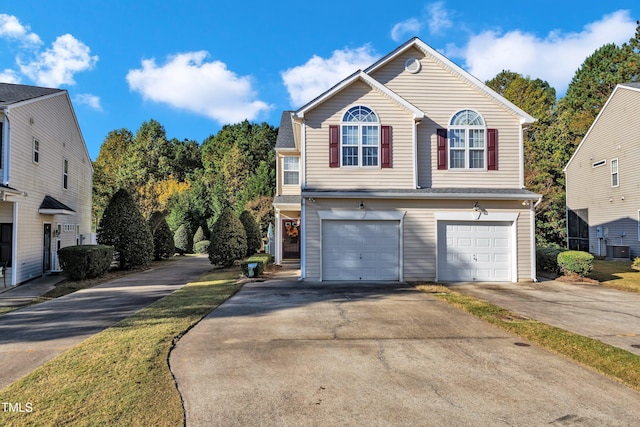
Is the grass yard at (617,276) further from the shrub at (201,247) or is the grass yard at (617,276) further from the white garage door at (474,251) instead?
the shrub at (201,247)

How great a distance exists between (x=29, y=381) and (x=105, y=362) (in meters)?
0.83

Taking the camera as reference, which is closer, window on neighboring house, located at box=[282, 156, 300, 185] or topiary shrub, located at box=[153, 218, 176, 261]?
window on neighboring house, located at box=[282, 156, 300, 185]

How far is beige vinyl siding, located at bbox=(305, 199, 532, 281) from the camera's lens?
13242 millimetres

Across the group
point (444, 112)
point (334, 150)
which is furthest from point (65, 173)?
point (444, 112)

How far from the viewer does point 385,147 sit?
532 inches

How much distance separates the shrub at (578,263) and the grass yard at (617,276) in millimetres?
665

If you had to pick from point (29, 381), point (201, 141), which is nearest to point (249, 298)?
point (29, 381)

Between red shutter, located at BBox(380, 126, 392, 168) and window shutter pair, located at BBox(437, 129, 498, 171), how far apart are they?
74.7 inches

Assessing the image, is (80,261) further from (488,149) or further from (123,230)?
(488,149)

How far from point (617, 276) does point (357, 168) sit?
11.1 meters

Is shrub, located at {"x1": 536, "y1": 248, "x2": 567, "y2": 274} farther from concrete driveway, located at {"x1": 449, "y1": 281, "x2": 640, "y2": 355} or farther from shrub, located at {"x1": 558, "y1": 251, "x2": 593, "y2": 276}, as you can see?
concrete driveway, located at {"x1": 449, "y1": 281, "x2": 640, "y2": 355}

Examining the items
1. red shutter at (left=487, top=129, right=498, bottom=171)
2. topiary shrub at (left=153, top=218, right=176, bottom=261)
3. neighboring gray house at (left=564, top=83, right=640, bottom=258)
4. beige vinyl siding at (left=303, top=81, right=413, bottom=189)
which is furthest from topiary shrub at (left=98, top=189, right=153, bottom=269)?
neighboring gray house at (left=564, top=83, right=640, bottom=258)

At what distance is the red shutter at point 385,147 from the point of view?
44.3ft

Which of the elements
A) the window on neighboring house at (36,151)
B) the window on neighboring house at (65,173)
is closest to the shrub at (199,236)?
the window on neighboring house at (65,173)
